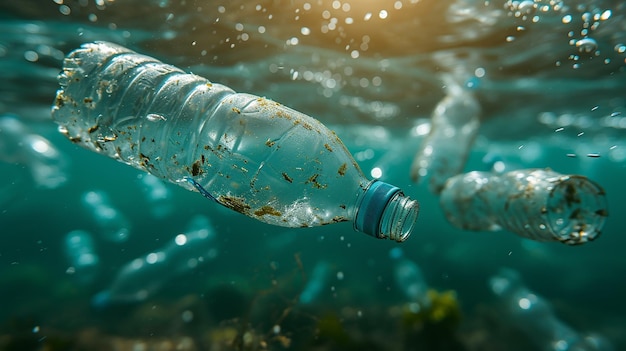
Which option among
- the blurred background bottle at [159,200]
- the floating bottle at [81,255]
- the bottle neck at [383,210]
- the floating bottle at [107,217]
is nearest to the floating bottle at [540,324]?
the bottle neck at [383,210]

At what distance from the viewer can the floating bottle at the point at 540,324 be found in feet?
28.5

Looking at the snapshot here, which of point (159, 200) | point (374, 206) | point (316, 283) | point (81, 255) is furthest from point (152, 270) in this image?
point (159, 200)

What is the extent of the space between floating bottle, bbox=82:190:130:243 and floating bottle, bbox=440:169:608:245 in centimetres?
1495

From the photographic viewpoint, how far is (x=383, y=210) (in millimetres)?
1875

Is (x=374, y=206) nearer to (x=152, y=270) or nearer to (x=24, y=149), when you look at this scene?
(x=152, y=270)

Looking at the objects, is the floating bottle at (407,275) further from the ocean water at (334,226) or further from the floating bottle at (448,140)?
the floating bottle at (448,140)

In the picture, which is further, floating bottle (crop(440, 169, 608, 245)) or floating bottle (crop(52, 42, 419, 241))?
floating bottle (crop(440, 169, 608, 245))

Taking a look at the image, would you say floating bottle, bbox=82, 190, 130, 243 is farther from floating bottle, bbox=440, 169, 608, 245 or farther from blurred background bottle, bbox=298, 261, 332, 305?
floating bottle, bbox=440, 169, 608, 245

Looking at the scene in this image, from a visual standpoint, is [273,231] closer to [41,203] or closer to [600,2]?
[600,2]

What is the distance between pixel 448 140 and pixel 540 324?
598 cm

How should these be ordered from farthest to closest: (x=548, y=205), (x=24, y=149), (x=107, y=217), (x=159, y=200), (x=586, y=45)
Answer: (x=159, y=200) < (x=107, y=217) < (x=24, y=149) < (x=586, y=45) < (x=548, y=205)

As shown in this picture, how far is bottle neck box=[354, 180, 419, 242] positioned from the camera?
1885mm

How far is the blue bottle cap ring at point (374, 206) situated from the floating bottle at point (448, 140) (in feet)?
12.8

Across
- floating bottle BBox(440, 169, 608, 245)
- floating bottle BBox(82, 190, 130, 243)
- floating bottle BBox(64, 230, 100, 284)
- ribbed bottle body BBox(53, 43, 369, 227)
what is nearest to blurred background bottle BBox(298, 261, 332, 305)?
floating bottle BBox(440, 169, 608, 245)
